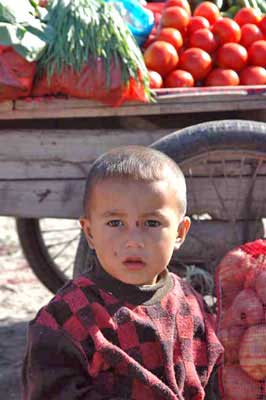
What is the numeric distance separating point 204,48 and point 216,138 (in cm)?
75

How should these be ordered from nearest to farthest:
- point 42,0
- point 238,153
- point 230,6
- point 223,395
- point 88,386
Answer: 1. point 88,386
2. point 223,395
3. point 238,153
4. point 42,0
5. point 230,6

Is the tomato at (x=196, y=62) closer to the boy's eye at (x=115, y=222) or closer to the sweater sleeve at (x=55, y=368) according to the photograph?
the boy's eye at (x=115, y=222)

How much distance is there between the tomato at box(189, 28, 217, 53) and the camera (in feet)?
15.2

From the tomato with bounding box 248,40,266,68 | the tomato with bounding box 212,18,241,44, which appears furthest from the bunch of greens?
the tomato with bounding box 248,40,266,68

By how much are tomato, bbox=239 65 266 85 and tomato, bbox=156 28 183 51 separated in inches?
13.3

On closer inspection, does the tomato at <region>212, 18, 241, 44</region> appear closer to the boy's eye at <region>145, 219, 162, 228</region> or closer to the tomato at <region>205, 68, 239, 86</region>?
the tomato at <region>205, 68, 239, 86</region>

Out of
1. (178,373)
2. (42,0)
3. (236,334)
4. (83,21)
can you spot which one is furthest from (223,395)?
(42,0)

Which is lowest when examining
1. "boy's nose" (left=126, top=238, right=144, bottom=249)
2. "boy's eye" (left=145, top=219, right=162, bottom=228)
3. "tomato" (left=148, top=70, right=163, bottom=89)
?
"tomato" (left=148, top=70, right=163, bottom=89)

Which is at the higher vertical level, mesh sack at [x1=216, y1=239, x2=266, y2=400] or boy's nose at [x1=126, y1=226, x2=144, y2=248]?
boy's nose at [x1=126, y1=226, x2=144, y2=248]

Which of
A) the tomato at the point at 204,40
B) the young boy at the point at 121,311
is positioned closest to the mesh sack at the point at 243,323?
the young boy at the point at 121,311

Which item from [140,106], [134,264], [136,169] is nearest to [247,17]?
[140,106]

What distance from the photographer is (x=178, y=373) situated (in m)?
2.61

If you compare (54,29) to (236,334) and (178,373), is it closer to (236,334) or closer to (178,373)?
(236,334)

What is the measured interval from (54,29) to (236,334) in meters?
1.52
